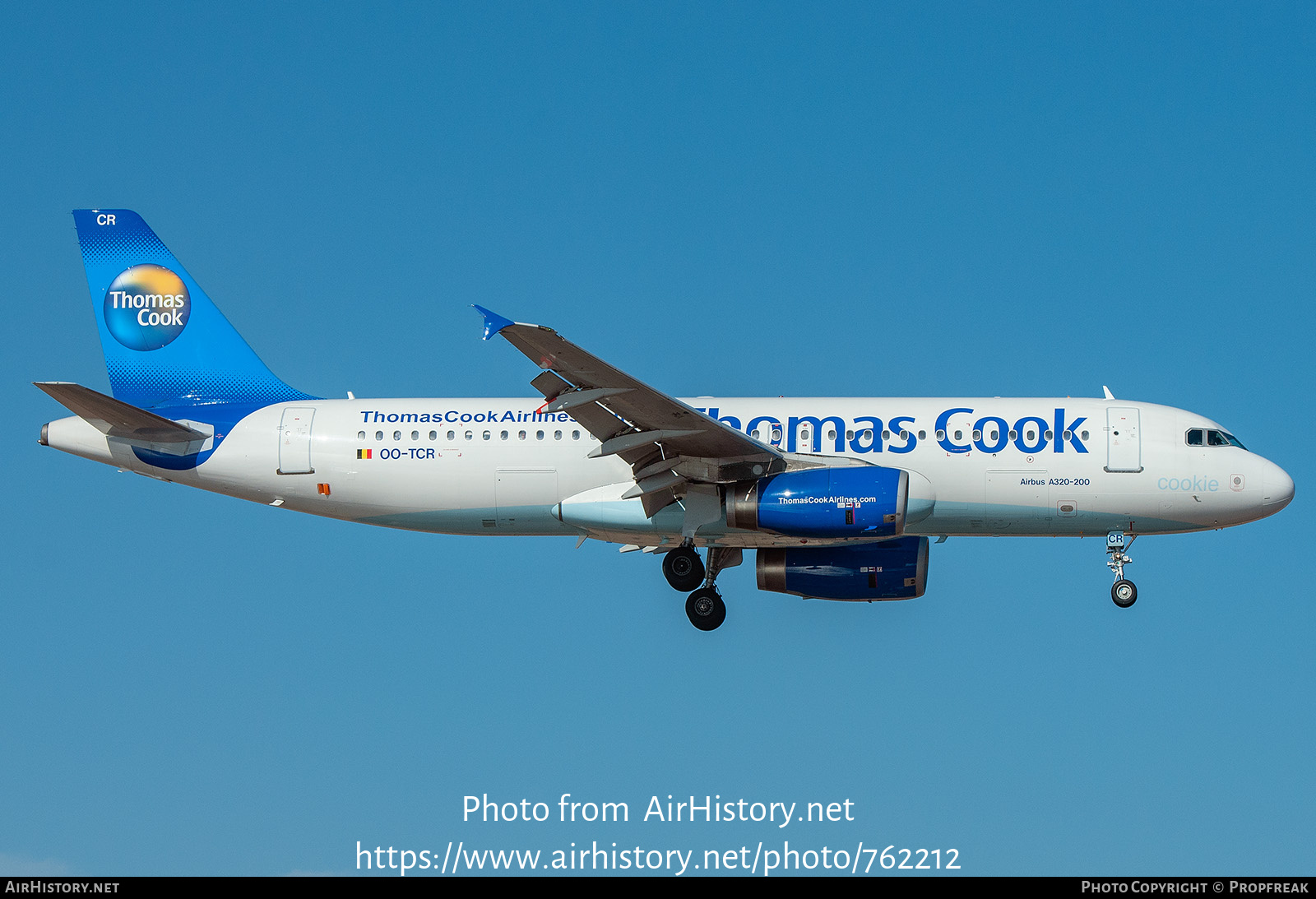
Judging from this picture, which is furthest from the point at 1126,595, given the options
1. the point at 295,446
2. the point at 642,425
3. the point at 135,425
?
the point at 135,425

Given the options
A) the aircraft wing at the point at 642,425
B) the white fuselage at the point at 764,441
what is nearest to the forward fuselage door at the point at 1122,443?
the white fuselage at the point at 764,441

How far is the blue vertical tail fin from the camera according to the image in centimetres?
2864

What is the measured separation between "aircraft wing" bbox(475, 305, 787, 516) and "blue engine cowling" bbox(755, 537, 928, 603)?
2905 millimetres

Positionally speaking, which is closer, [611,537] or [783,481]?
[783,481]

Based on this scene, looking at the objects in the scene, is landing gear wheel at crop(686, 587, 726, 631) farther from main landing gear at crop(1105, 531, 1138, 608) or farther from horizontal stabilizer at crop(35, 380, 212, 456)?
horizontal stabilizer at crop(35, 380, 212, 456)

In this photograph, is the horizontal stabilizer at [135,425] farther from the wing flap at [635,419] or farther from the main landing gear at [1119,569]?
the main landing gear at [1119,569]

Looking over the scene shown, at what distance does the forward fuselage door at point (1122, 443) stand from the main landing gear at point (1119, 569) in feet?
4.36

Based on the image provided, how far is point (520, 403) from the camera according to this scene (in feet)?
90.0

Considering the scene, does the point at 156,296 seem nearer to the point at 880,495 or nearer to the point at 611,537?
the point at 611,537

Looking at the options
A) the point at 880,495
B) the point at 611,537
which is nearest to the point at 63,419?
the point at 611,537

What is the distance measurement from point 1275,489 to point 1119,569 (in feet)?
10.1
